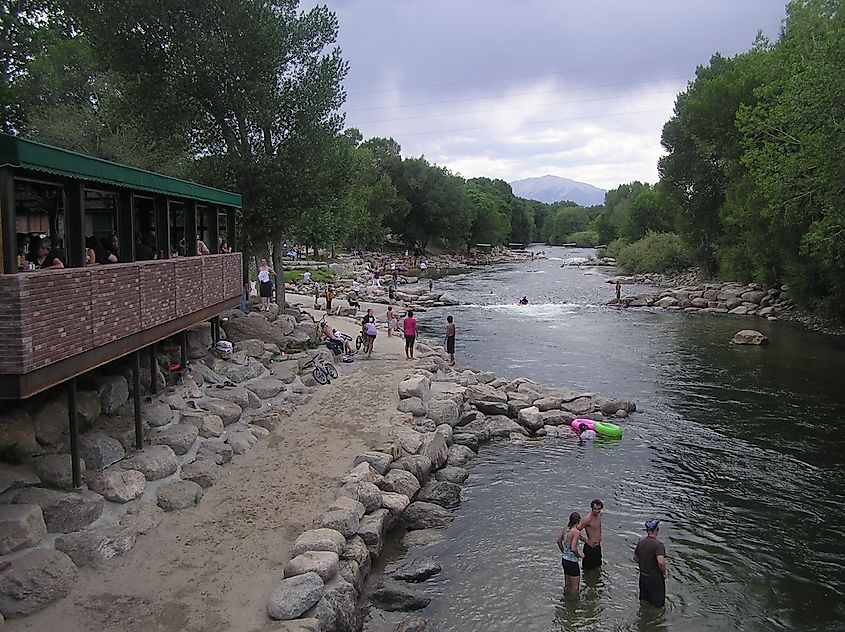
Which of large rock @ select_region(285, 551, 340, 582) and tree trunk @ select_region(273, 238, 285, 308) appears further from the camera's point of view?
tree trunk @ select_region(273, 238, 285, 308)

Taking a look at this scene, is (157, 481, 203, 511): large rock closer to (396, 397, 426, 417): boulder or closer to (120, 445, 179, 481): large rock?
(120, 445, 179, 481): large rock

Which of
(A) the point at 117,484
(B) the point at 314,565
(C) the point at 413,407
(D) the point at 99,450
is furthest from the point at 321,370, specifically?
(B) the point at 314,565

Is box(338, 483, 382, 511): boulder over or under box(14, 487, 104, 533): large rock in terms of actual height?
under

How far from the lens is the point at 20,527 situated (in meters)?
9.29

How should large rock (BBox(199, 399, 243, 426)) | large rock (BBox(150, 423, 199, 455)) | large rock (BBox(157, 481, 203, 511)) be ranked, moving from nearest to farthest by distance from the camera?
large rock (BBox(157, 481, 203, 511)), large rock (BBox(150, 423, 199, 455)), large rock (BBox(199, 399, 243, 426))

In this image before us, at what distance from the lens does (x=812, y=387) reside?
24.4 m

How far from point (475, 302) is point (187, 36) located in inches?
1207

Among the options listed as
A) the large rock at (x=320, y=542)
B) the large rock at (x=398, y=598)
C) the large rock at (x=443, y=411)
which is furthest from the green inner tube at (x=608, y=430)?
the large rock at (x=320, y=542)

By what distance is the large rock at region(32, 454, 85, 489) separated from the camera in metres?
10.6

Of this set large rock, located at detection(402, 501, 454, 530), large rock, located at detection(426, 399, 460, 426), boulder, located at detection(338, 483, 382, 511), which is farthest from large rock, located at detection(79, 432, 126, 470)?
large rock, located at detection(426, 399, 460, 426)

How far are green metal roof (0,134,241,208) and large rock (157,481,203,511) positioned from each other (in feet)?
17.9

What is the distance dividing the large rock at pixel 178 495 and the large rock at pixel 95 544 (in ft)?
4.06

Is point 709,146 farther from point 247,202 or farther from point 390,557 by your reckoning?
point 390,557

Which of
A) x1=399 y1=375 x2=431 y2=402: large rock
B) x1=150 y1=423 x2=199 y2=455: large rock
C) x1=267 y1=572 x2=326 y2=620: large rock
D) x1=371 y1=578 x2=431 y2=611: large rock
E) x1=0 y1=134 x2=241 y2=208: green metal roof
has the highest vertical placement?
x1=0 y1=134 x2=241 y2=208: green metal roof
